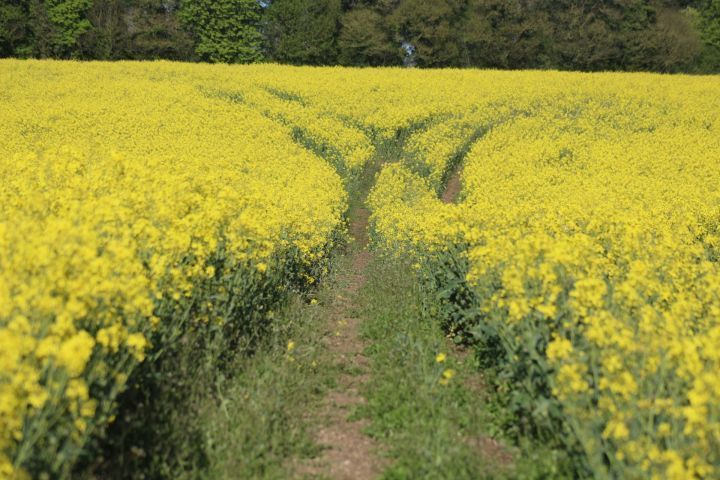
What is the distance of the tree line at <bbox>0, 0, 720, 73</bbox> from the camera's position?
55.4 meters

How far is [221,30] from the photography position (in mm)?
57375

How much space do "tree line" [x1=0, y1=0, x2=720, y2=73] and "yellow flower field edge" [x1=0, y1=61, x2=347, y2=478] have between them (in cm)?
4376

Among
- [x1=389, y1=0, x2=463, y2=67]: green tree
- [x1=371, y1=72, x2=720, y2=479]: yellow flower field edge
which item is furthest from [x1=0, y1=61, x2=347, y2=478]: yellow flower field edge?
[x1=389, y1=0, x2=463, y2=67]: green tree

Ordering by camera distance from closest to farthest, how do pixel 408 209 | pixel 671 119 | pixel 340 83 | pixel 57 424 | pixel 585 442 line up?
pixel 57 424
pixel 585 442
pixel 408 209
pixel 671 119
pixel 340 83

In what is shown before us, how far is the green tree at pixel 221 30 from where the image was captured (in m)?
56.5

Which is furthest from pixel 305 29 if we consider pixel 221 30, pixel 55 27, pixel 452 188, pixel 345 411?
pixel 345 411

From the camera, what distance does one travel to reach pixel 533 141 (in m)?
19.9

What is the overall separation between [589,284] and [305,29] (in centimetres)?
5584

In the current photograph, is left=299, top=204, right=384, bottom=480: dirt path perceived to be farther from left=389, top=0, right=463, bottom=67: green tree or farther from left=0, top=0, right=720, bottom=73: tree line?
left=0, top=0, right=720, bottom=73: tree line

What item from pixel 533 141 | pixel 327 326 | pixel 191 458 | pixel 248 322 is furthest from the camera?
pixel 533 141

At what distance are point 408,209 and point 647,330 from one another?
8.53m

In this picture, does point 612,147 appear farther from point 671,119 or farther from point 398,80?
point 398,80

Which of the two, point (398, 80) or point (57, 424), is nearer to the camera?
point (57, 424)

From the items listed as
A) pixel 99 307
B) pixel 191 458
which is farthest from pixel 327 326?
pixel 99 307
